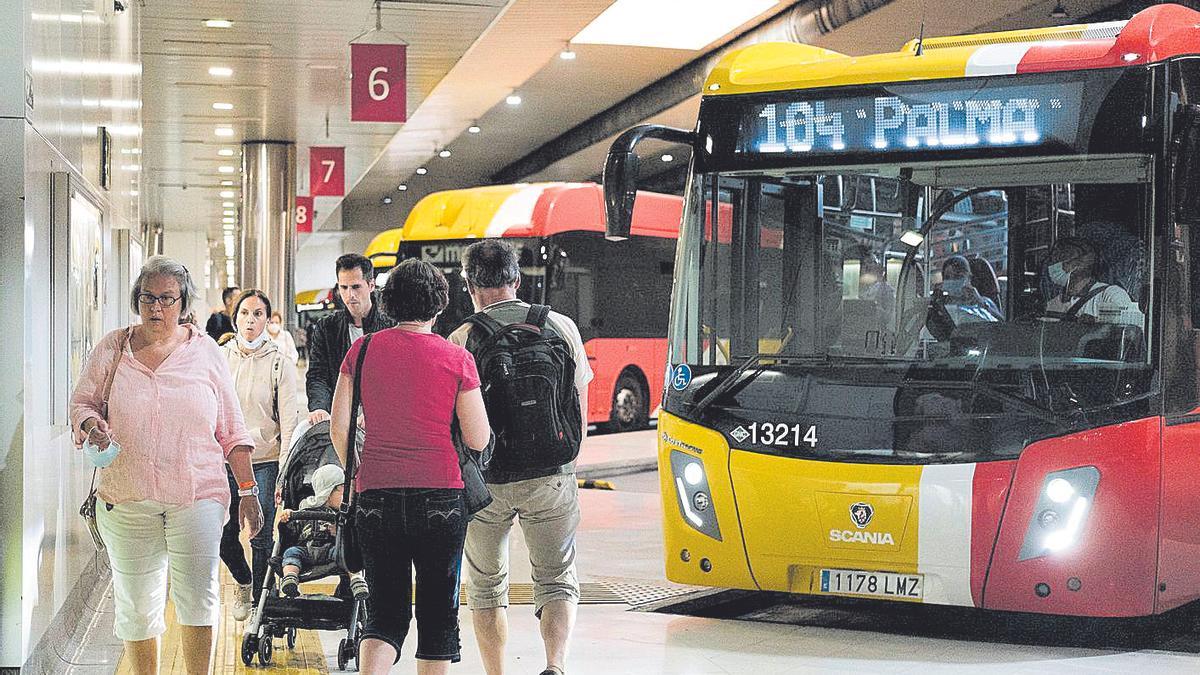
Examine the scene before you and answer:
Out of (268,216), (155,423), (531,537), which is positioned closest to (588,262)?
(268,216)

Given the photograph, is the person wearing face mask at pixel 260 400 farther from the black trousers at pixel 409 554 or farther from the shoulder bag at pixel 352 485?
the black trousers at pixel 409 554

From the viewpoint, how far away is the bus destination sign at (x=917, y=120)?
7.14m

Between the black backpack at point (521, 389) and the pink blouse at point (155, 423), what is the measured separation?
1002mm

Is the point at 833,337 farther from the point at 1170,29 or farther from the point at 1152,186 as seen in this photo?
the point at 1170,29

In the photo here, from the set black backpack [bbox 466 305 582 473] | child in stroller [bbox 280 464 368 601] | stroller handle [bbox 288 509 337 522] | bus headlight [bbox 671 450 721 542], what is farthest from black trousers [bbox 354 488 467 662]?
bus headlight [bbox 671 450 721 542]

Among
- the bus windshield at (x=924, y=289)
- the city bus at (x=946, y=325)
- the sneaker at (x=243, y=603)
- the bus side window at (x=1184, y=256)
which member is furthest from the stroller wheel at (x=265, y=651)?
the bus side window at (x=1184, y=256)

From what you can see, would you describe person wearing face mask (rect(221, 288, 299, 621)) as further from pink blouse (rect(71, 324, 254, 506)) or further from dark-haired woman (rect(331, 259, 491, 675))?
dark-haired woman (rect(331, 259, 491, 675))

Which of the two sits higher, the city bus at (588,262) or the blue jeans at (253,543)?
the city bus at (588,262)

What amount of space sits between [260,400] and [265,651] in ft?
4.66

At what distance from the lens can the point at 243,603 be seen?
743 cm

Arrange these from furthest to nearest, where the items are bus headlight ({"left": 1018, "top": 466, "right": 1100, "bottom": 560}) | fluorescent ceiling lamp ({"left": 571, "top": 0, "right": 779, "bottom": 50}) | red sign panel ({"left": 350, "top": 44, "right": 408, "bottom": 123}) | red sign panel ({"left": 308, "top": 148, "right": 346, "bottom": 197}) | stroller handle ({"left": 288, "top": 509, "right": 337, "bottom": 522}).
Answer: red sign panel ({"left": 308, "top": 148, "right": 346, "bottom": 197}) → fluorescent ceiling lamp ({"left": 571, "top": 0, "right": 779, "bottom": 50}) → red sign panel ({"left": 350, "top": 44, "right": 408, "bottom": 123}) → bus headlight ({"left": 1018, "top": 466, "right": 1100, "bottom": 560}) → stroller handle ({"left": 288, "top": 509, "right": 337, "bottom": 522})

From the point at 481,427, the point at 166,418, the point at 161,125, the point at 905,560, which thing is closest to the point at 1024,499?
the point at 905,560

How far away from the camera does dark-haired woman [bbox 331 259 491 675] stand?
4941 mm

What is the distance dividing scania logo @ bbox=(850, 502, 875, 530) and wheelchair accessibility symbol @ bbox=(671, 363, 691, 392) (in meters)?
1.09
